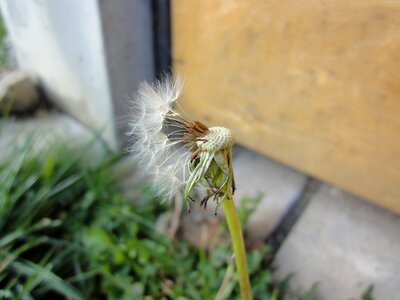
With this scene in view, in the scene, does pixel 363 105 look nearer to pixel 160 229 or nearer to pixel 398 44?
pixel 398 44

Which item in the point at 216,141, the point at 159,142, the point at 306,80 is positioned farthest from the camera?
the point at 306,80

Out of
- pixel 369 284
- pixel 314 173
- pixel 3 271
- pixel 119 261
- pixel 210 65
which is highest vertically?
pixel 210 65

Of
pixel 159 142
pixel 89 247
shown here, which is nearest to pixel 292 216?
pixel 89 247

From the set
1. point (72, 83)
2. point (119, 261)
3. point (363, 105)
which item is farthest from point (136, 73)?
point (363, 105)

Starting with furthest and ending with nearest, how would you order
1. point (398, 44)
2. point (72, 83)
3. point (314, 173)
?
point (72, 83), point (314, 173), point (398, 44)

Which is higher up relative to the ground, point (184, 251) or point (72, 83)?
point (72, 83)

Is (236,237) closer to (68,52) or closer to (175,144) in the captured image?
(175,144)

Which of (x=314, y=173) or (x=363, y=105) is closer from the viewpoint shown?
(x=363, y=105)

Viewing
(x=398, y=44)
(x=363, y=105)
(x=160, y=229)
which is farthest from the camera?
(x=160, y=229)
